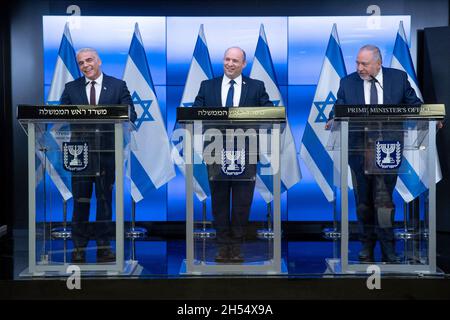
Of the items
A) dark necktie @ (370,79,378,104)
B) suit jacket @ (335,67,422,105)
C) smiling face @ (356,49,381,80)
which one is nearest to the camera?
smiling face @ (356,49,381,80)

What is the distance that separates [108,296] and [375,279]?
1568 mm

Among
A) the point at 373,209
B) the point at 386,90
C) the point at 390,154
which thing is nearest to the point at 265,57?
the point at 386,90

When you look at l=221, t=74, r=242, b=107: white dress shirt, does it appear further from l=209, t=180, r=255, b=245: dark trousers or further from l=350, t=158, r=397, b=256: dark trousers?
l=350, t=158, r=397, b=256: dark trousers

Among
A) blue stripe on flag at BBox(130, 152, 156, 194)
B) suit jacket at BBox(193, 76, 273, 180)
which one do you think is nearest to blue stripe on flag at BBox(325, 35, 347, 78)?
suit jacket at BBox(193, 76, 273, 180)

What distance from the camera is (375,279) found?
10.7 ft

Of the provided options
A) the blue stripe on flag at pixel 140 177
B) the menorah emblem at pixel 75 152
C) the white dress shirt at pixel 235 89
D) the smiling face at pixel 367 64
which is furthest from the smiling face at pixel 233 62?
the menorah emblem at pixel 75 152

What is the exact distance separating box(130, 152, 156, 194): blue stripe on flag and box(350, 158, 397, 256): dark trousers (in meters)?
2.42

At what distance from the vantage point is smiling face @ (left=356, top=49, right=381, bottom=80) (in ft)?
13.8

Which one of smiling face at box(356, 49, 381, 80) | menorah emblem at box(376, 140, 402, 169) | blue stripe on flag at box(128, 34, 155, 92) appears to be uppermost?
blue stripe on flag at box(128, 34, 155, 92)

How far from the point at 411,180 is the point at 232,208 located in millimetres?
1126

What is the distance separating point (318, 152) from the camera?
545cm
